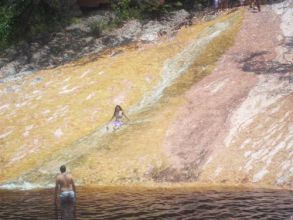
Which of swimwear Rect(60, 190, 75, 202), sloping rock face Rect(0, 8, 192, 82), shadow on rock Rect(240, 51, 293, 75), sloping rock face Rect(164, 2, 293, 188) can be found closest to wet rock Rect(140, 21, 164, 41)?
sloping rock face Rect(0, 8, 192, 82)

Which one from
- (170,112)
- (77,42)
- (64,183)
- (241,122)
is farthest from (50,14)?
(64,183)

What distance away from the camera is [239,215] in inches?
766

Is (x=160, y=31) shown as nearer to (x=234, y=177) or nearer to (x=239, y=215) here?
(x=234, y=177)

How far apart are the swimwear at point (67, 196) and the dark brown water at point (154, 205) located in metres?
0.28

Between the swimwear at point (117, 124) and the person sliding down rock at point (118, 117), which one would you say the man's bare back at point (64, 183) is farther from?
the swimwear at point (117, 124)

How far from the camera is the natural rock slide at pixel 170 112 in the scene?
27.8 metres

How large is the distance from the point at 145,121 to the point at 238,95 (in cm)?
636

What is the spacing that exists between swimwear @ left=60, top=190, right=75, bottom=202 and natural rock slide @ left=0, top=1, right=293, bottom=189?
8.12 metres

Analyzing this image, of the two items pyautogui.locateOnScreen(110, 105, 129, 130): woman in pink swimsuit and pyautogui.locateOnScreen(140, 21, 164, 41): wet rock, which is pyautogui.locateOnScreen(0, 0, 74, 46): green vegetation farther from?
pyautogui.locateOnScreen(110, 105, 129, 130): woman in pink swimsuit

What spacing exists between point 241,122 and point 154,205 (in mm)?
10619

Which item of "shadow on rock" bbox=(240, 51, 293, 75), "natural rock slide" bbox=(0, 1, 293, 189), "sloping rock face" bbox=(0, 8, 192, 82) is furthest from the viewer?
"sloping rock face" bbox=(0, 8, 192, 82)

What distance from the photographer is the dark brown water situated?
64.8 feet

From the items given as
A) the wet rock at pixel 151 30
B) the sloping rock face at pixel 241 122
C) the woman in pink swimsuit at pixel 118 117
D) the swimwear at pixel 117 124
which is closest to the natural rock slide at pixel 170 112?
the sloping rock face at pixel 241 122

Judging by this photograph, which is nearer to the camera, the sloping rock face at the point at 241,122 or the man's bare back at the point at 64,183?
the man's bare back at the point at 64,183
